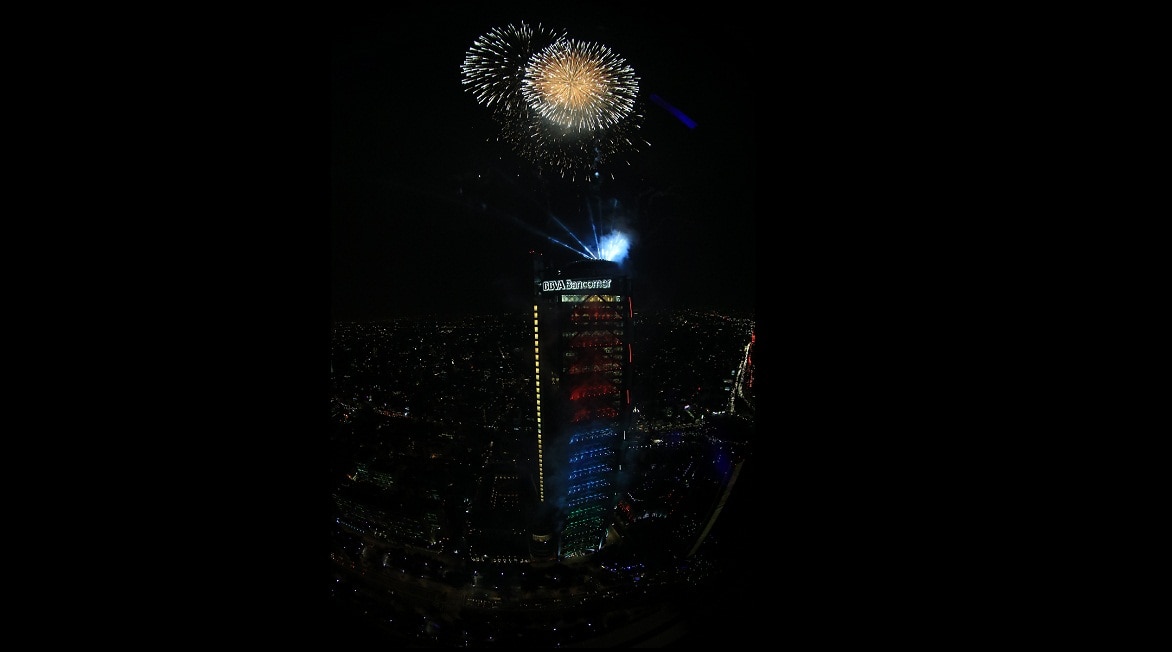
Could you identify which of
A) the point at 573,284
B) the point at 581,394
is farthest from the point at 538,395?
the point at 573,284

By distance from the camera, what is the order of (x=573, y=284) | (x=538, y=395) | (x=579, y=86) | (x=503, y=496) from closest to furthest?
(x=579, y=86) → (x=573, y=284) → (x=538, y=395) → (x=503, y=496)

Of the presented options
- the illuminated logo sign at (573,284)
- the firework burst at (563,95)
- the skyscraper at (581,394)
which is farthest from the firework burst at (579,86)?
the illuminated logo sign at (573,284)

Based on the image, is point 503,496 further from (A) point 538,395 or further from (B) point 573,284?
(B) point 573,284

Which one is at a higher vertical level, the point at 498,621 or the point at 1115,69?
the point at 1115,69

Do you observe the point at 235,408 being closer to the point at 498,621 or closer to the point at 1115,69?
the point at 1115,69

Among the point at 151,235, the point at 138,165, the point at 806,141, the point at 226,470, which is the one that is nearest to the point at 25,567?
the point at 226,470

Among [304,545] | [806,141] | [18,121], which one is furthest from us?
[806,141]
